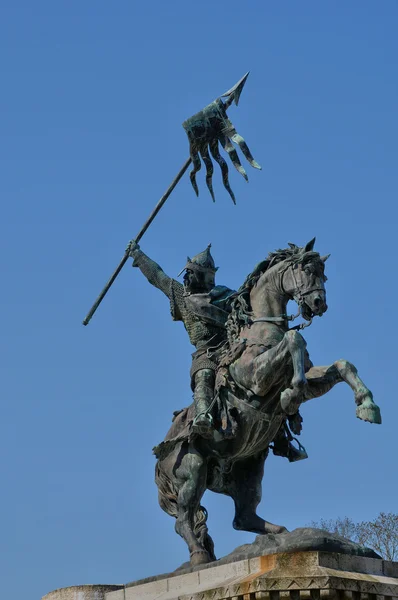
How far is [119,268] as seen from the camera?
20.7m

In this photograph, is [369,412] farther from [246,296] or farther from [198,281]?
[198,281]

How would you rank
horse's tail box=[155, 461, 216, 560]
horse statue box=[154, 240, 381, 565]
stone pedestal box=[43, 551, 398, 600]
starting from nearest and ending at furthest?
stone pedestal box=[43, 551, 398, 600], horse statue box=[154, 240, 381, 565], horse's tail box=[155, 461, 216, 560]

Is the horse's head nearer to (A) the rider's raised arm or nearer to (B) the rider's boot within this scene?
(B) the rider's boot

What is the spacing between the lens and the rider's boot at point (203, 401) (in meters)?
17.2

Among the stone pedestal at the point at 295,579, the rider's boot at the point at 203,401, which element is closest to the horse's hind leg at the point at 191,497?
the rider's boot at the point at 203,401

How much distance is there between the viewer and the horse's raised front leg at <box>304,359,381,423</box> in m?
16.2

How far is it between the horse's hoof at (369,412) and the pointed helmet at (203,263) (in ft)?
13.3

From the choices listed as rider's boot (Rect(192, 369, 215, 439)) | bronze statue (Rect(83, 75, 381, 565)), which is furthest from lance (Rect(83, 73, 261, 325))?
rider's boot (Rect(192, 369, 215, 439))

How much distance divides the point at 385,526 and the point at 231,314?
62.8 feet

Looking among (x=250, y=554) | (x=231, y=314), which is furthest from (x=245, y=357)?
(x=250, y=554)

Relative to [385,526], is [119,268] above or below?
below

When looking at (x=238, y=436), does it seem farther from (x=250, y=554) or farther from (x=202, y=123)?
(x=202, y=123)

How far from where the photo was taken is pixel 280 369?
54.7 feet

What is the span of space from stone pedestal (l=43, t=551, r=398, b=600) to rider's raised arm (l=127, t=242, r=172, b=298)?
4803 millimetres
